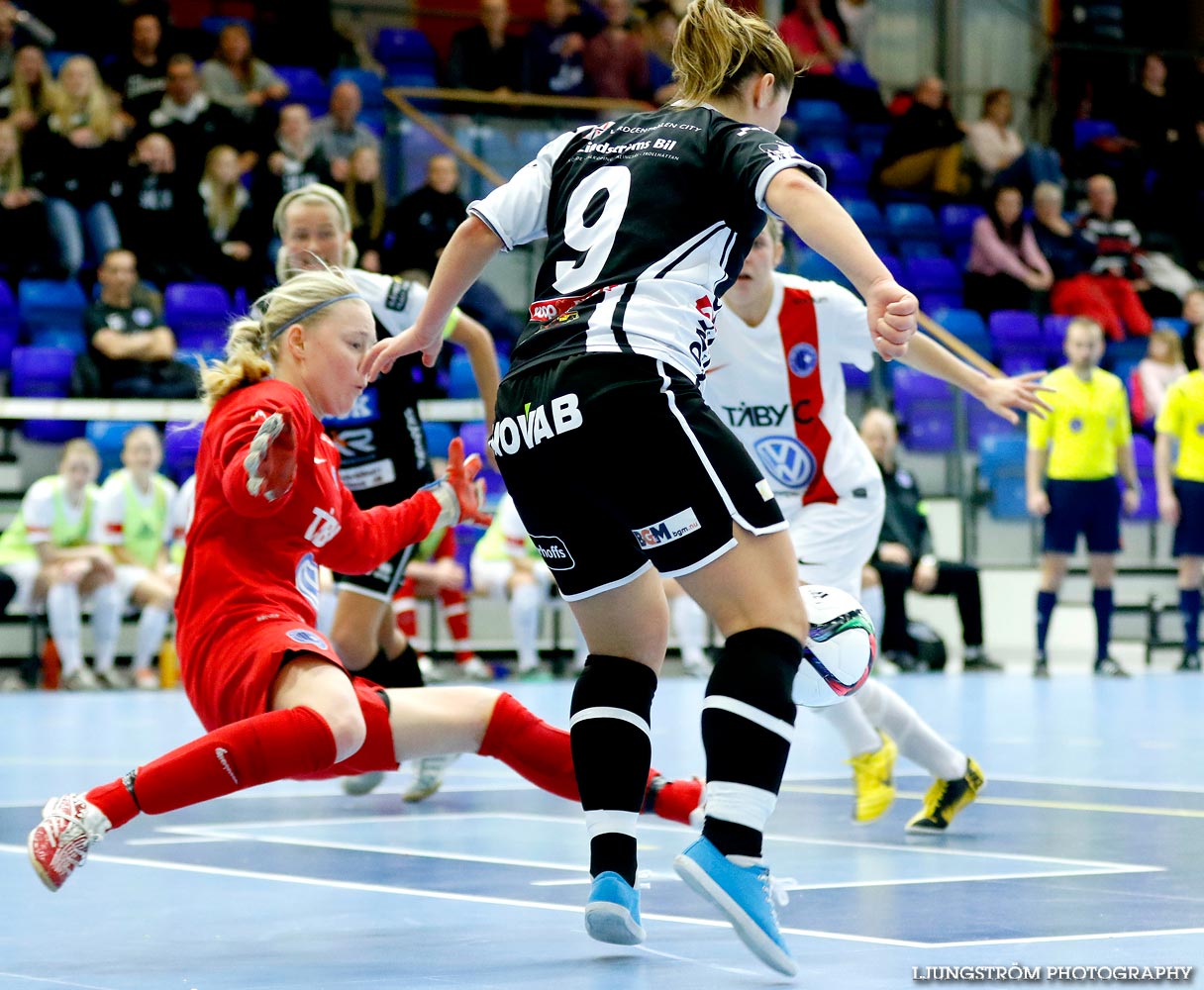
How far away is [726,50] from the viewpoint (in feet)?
11.3

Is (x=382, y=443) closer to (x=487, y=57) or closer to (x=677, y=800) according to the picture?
(x=677, y=800)

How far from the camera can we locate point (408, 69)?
54.1 ft

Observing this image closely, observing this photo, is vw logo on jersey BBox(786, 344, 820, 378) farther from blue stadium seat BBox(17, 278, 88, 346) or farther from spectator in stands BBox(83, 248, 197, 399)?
blue stadium seat BBox(17, 278, 88, 346)

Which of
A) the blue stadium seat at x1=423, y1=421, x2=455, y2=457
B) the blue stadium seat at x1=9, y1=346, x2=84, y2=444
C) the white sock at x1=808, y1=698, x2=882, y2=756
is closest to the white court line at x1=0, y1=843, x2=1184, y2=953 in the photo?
the white sock at x1=808, y1=698, x2=882, y2=756

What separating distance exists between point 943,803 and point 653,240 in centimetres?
249

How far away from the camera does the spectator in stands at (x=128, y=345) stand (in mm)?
12273

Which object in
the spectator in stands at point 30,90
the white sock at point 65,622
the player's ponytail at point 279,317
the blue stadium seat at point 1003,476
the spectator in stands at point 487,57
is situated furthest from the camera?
the spectator in stands at point 487,57

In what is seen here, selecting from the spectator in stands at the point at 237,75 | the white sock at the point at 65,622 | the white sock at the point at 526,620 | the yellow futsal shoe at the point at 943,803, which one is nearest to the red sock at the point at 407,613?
the white sock at the point at 526,620

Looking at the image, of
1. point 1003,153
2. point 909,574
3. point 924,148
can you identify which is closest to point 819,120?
point 924,148

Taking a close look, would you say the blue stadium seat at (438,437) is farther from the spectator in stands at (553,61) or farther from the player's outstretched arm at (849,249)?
the player's outstretched arm at (849,249)

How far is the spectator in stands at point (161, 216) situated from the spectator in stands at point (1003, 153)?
819 centimetres

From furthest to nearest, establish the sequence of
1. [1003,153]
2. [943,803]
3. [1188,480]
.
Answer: [1003,153] < [1188,480] < [943,803]

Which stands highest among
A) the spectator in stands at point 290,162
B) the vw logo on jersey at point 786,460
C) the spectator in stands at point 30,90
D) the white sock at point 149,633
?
the spectator in stands at point 30,90

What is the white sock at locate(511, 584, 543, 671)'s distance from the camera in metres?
12.3
